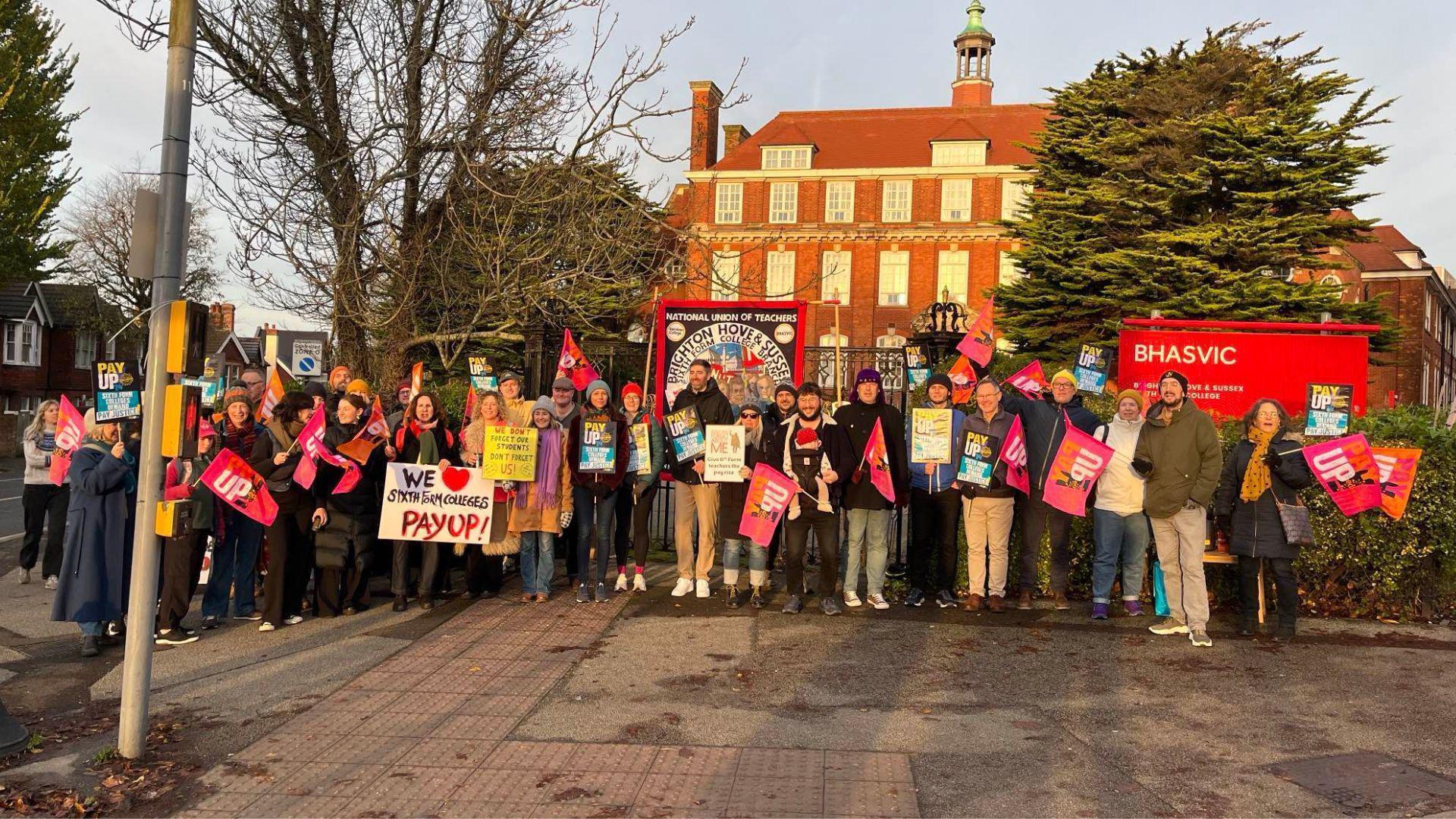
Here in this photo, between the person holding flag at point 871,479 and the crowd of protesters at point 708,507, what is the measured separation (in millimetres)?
22

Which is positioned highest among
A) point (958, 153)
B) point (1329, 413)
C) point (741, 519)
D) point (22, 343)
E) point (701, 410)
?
point (958, 153)

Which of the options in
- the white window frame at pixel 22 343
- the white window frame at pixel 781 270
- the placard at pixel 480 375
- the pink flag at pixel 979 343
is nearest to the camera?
the pink flag at pixel 979 343

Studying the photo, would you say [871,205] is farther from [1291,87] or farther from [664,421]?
[664,421]

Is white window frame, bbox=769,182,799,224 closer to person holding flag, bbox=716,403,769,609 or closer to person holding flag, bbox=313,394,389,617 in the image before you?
person holding flag, bbox=716,403,769,609

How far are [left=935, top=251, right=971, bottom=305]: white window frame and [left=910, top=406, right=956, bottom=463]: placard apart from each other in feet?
149

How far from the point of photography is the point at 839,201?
179ft

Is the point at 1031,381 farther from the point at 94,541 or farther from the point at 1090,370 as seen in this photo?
the point at 94,541

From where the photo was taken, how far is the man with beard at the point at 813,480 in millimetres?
9242

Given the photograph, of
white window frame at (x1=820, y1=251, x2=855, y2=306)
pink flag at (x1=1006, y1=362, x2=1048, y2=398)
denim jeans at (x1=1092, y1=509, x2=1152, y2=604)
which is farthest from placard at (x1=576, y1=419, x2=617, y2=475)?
white window frame at (x1=820, y1=251, x2=855, y2=306)

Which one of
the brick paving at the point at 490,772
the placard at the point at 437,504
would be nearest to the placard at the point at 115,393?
the placard at the point at 437,504

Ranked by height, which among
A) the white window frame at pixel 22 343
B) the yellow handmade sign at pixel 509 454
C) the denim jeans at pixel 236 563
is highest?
the white window frame at pixel 22 343

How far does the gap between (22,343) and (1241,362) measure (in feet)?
155

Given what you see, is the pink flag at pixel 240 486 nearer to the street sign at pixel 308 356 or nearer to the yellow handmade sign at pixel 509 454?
the yellow handmade sign at pixel 509 454

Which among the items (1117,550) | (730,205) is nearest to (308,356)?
(1117,550)
